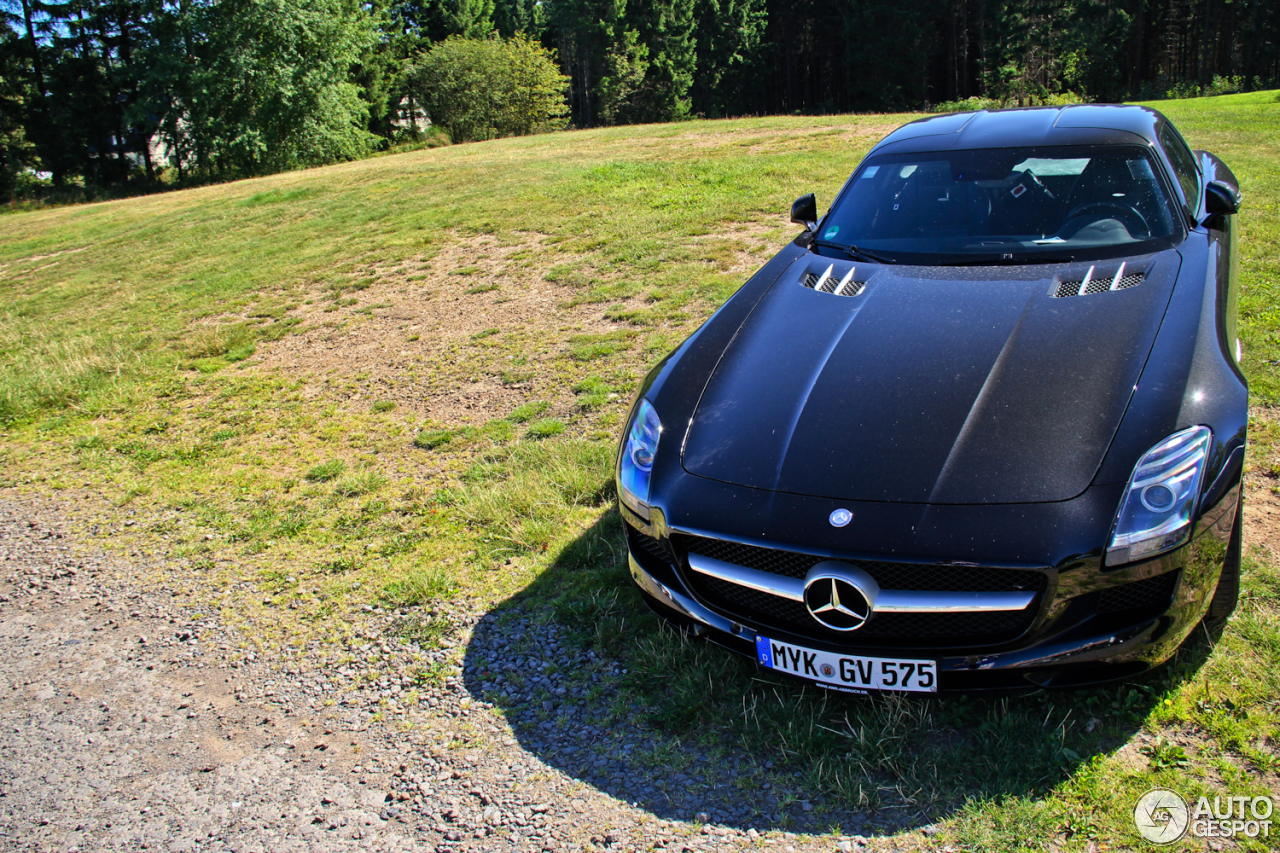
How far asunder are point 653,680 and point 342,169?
22.7 meters

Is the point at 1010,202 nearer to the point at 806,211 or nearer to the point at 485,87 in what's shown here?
the point at 806,211

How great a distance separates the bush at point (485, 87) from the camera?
1845 inches

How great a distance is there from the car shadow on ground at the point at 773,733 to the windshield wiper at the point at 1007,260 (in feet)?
5.11

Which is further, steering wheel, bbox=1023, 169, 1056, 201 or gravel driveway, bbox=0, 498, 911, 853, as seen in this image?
steering wheel, bbox=1023, 169, 1056, 201

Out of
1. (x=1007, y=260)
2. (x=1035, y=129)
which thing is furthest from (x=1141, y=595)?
(x=1035, y=129)

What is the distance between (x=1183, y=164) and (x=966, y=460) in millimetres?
2881

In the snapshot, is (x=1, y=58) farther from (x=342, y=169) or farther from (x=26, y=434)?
(x=26, y=434)

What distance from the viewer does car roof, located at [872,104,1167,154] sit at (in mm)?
4031

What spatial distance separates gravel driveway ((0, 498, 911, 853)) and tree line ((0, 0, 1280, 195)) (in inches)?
1263

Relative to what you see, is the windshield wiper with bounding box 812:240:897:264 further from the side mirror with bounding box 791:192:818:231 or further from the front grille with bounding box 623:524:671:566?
the front grille with bounding box 623:524:671:566

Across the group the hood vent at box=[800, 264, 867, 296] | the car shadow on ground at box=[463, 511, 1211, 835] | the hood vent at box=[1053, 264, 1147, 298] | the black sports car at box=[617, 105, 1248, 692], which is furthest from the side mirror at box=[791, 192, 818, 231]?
the car shadow on ground at box=[463, 511, 1211, 835]

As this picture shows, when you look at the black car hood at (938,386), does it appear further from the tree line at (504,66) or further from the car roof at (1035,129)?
the tree line at (504,66)

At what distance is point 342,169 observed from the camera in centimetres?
2253

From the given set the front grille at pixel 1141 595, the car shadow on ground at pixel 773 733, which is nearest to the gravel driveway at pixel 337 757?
the car shadow on ground at pixel 773 733
